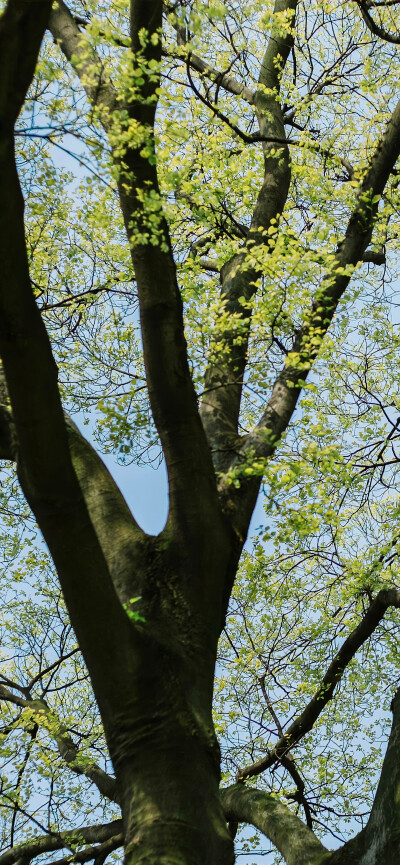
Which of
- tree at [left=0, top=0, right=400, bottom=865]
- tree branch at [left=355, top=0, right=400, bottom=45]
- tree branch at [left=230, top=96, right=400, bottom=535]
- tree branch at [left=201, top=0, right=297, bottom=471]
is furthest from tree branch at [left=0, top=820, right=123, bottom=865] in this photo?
tree branch at [left=355, top=0, right=400, bottom=45]

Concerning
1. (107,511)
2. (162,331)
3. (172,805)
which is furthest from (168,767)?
(162,331)

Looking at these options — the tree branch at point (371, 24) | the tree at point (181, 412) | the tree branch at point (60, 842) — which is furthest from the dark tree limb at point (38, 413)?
the tree branch at point (371, 24)

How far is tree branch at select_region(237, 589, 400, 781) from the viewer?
8094mm

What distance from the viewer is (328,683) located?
858 cm

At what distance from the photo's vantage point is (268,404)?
592 centimetres

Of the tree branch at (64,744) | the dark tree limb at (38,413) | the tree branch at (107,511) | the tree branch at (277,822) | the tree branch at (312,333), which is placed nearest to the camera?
the dark tree limb at (38,413)

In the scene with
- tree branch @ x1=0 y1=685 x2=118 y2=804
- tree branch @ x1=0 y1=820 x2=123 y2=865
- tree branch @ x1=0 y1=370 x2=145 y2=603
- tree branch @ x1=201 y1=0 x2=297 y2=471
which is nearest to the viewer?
tree branch @ x1=0 y1=370 x2=145 y2=603

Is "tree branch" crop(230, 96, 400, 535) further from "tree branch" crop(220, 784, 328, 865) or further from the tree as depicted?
"tree branch" crop(220, 784, 328, 865)

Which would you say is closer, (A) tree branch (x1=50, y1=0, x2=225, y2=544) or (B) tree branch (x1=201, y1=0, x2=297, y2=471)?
(A) tree branch (x1=50, y1=0, x2=225, y2=544)

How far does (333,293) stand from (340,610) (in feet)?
16.4

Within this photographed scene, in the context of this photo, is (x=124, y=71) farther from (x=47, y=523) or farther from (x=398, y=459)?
(x=398, y=459)

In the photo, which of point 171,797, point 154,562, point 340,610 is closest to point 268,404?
point 154,562

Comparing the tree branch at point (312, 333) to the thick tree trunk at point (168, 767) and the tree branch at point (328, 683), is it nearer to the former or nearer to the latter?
the thick tree trunk at point (168, 767)

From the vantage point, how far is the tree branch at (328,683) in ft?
26.6
